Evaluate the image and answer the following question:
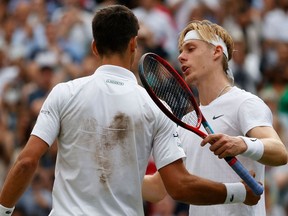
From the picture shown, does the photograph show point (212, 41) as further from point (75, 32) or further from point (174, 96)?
point (75, 32)

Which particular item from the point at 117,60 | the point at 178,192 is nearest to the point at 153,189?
the point at 178,192

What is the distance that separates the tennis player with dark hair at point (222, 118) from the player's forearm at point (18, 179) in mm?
1233

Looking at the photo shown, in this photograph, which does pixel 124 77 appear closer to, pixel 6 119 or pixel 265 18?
pixel 6 119

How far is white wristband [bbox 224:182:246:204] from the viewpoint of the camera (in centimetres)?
673

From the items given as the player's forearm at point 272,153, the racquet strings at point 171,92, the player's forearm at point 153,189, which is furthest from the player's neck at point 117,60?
the player's forearm at point 153,189

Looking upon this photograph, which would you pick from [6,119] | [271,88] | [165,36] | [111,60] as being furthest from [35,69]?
[111,60]

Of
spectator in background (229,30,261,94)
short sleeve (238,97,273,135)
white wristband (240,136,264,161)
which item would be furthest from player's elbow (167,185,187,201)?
spectator in background (229,30,261,94)

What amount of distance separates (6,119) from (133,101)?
7.68 metres

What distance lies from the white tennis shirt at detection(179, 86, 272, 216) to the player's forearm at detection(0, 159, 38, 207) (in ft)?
4.47

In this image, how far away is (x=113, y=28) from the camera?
21.7 ft

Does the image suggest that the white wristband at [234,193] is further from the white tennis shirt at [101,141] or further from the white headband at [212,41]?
the white headband at [212,41]

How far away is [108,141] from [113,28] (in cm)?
72

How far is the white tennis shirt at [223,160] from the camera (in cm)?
701

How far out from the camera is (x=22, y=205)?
1254 centimetres
